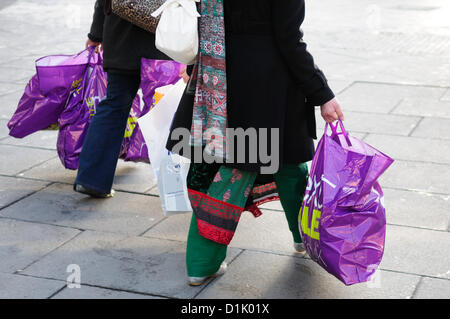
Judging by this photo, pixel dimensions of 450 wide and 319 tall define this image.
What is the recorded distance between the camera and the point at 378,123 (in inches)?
240

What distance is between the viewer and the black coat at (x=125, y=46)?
4164 mm

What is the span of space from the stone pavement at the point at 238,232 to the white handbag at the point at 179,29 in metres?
1.09

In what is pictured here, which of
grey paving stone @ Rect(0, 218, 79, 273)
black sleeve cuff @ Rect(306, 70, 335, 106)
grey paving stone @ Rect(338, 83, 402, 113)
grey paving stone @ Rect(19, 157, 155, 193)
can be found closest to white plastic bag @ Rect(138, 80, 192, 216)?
grey paving stone @ Rect(0, 218, 79, 273)

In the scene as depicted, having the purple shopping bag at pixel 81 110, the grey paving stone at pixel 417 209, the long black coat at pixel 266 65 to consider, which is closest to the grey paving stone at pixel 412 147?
the grey paving stone at pixel 417 209

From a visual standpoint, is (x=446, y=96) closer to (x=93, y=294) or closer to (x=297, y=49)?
(x=297, y=49)

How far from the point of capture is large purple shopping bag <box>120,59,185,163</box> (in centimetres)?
431

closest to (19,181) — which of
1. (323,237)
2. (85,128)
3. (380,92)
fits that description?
(85,128)

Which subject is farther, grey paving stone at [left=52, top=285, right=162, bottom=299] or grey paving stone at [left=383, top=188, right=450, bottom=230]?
grey paving stone at [left=383, top=188, right=450, bottom=230]

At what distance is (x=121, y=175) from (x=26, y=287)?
165 cm

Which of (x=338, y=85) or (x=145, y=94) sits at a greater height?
(x=145, y=94)

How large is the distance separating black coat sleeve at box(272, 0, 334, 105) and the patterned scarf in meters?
0.24

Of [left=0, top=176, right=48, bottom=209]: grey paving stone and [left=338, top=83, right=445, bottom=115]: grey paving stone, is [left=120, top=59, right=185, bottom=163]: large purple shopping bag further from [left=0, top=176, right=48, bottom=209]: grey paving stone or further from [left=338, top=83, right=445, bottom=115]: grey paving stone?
[left=338, top=83, right=445, bottom=115]: grey paving stone

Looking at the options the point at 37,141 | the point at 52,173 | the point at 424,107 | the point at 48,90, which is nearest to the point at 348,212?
the point at 48,90
